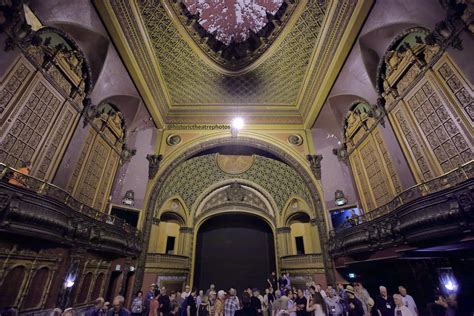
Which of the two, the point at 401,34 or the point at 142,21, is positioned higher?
the point at 142,21

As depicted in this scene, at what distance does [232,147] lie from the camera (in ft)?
45.2

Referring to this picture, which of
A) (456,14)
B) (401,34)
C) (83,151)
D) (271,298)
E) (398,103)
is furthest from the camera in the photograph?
(271,298)

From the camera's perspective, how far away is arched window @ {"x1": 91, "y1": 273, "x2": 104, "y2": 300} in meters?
7.82

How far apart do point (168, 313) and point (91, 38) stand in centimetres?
906

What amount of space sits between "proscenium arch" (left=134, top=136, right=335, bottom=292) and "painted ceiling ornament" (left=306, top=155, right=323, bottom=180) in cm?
29

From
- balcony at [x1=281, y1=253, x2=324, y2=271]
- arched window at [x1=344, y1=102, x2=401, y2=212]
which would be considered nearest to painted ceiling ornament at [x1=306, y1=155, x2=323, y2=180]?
arched window at [x1=344, y1=102, x2=401, y2=212]

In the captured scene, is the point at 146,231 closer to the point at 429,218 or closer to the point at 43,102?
the point at 43,102

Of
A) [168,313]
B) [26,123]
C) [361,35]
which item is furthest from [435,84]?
[26,123]

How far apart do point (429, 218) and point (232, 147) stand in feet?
32.8

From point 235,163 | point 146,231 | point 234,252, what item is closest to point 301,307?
point 146,231

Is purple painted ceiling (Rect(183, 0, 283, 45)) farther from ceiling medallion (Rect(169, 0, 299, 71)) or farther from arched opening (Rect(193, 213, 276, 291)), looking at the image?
arched opening (Rect(193, 213, 276, 291))

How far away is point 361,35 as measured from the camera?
7887 millimetres

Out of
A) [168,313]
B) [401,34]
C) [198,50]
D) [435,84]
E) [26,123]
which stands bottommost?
[168,313]

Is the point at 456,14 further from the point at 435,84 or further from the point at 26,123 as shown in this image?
the point at 26,123
